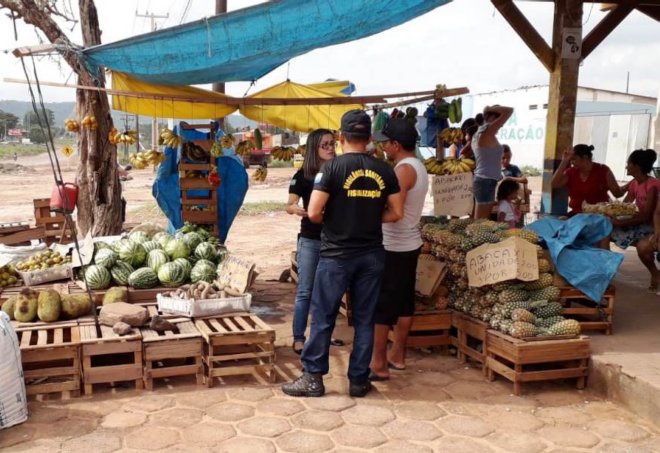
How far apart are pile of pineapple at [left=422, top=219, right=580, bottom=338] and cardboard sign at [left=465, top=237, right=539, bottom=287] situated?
123 millimetres

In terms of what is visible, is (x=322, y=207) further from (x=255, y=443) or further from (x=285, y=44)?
(x=285, y=44)

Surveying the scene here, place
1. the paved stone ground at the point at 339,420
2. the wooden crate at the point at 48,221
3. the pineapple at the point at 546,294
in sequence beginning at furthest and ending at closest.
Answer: the wooden crate at the point at 48,221, the pineapple at the point at 546,294, the paved stone ground at the point at 339,420

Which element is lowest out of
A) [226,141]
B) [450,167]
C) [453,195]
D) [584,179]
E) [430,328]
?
[430,328]

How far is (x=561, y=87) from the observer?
7.03 meters

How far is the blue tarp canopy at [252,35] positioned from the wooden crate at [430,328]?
2614 mm

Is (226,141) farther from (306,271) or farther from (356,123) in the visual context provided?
(356,123)

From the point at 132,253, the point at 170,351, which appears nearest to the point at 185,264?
the point at 132,253

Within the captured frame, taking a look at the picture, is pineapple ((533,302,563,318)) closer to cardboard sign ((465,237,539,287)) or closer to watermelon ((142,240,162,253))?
cardboard sign ((465,237,539,287))

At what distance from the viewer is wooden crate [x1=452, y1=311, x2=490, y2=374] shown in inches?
185

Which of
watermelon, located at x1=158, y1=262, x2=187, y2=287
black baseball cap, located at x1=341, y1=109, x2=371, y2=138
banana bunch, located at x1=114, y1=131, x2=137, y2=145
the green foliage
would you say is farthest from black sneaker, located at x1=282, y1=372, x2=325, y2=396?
the green foliage

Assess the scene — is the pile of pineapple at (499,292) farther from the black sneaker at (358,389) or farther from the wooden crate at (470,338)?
the black sneaker at (358,389)

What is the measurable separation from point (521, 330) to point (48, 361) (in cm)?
354

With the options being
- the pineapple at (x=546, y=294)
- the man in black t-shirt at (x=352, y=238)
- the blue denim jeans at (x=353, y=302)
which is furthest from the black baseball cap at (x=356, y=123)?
the pineapple at (x=546, y=294)

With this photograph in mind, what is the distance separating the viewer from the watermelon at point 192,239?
632 cm
